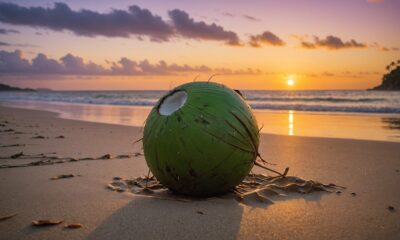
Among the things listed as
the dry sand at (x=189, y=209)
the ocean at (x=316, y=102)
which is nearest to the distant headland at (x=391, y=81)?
the ocean at (x=316, y=102)

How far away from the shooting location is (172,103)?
10.2 feet

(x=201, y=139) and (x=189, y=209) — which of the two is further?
(x=189, y=209)

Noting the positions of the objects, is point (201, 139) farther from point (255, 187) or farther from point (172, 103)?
point (255, 187)

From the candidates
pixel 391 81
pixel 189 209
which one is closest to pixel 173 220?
pixel 189 209

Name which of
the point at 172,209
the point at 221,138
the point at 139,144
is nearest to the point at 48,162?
the point at 139,144

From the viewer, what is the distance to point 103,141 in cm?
724

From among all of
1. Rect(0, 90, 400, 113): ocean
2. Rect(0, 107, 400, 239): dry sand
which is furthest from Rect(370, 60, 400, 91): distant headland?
Rect(0, 107, 400, 239): dry sand

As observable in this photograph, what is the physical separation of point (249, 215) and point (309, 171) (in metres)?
1.97

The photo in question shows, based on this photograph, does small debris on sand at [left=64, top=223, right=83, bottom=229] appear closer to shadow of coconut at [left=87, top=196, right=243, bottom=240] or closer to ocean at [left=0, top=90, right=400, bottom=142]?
shadow of coconut at [left=87, top=196, right=243, bottom=240]

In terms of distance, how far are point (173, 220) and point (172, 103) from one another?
92cm

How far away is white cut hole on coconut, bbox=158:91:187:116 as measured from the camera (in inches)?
119

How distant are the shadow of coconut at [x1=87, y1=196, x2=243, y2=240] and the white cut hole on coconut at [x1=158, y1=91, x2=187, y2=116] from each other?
Result: 0.71 meters

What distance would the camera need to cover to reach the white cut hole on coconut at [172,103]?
3011 mm

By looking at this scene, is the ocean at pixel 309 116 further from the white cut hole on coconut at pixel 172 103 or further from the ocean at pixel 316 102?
the white cut hole on coconut at pixel 172 103
